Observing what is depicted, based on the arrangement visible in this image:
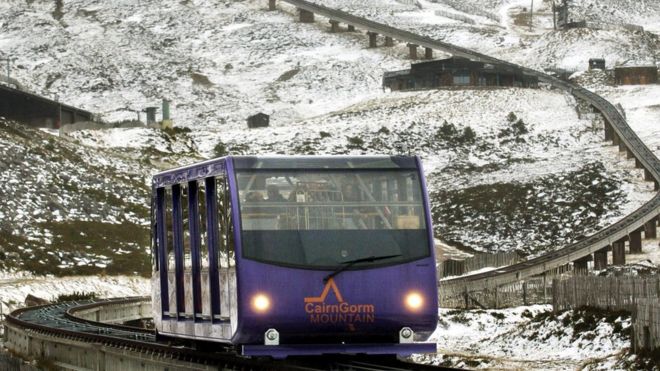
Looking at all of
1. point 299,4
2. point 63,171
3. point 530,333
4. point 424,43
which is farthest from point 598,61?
point 530,333

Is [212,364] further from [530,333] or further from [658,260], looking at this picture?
[658,260]

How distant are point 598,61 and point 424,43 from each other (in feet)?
66.4

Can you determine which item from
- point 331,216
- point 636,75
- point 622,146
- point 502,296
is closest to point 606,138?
point 622,146

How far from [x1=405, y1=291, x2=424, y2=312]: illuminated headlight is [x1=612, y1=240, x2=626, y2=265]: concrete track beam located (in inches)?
2125

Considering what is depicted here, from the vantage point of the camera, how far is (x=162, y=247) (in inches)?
1043

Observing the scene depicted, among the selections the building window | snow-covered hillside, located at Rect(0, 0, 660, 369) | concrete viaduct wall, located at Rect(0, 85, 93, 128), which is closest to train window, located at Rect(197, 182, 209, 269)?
snow-covered hillside, located at Rect(0, 0, 660, 369)

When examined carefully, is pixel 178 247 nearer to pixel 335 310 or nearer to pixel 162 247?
pixel 162 247

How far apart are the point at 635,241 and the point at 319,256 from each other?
60.4 m

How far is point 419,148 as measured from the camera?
390 feet

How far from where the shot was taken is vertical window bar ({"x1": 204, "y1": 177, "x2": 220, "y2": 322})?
2264 centimetres

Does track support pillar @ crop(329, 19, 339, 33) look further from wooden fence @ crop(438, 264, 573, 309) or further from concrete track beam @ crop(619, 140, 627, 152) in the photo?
wooden fence @ crop(438, 264, 573, 309)

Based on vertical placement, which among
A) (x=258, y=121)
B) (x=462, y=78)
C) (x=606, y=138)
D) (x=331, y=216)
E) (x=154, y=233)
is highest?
(x=462, y=78)

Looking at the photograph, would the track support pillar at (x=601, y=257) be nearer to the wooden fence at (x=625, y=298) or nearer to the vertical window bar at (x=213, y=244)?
the wooden fence at (x=625, y=298)

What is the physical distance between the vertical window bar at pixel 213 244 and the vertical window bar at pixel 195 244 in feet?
2.75
